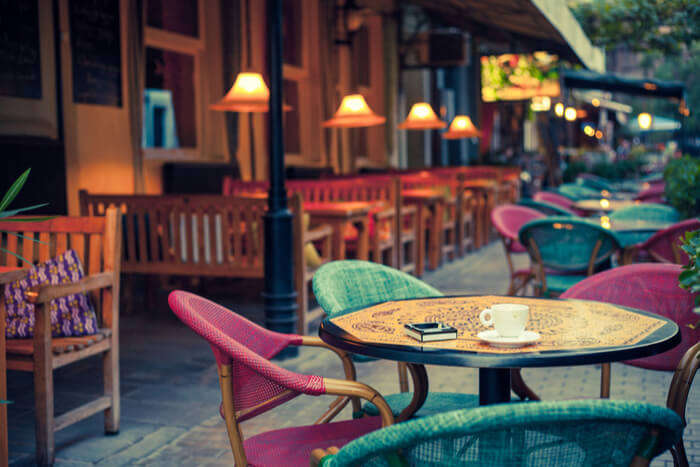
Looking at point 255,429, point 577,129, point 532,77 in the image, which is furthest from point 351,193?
point 577,129

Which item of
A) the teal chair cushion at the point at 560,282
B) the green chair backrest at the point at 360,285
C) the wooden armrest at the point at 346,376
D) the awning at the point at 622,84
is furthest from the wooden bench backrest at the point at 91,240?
the awning at the point at 622,84

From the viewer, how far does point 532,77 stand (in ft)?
55.6

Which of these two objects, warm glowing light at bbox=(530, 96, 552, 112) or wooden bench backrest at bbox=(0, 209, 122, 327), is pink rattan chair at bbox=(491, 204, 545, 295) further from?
warm glowing light at bbox=(530, 96, 552, 112)

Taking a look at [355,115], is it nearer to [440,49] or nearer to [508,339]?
[440,49]

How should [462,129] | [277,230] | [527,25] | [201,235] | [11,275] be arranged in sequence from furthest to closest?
[462,129] → [527,25] → [201,235] → [277,230] → [11,275]

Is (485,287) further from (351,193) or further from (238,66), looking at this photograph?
(238,66)

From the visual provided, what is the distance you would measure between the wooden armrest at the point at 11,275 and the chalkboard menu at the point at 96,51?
13.8 ft

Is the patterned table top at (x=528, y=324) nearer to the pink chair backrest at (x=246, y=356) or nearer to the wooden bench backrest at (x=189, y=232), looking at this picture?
the pink chair backrest at (x=246, y=356)

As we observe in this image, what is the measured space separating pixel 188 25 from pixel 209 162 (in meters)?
1.47

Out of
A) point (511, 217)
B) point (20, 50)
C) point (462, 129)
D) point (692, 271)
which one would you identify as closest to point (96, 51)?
point (20, 50)

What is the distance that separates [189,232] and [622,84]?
11418 mm

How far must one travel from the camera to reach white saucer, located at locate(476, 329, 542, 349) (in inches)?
75.0

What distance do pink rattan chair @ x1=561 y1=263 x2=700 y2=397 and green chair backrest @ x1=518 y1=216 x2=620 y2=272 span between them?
5.78ft

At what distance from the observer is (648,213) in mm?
5836
